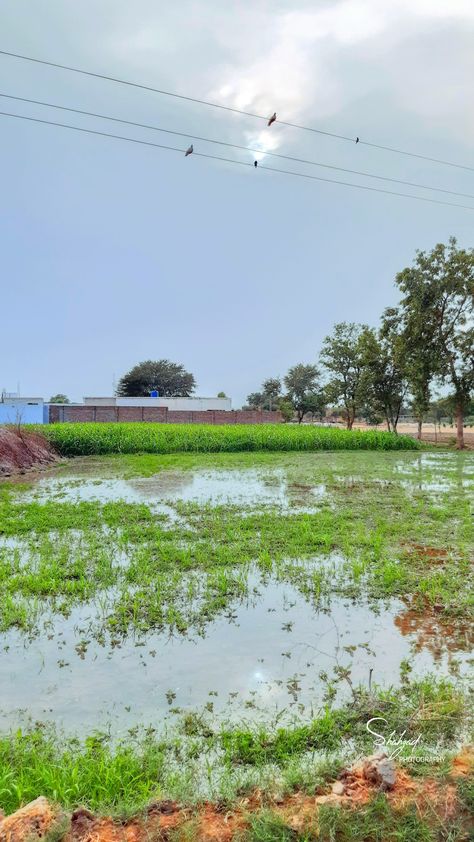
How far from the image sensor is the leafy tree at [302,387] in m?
50.4

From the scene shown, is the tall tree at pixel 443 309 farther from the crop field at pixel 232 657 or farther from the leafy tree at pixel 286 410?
the leafy tree at pixel 286 410

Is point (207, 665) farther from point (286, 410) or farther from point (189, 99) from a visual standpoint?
point (286, 410)

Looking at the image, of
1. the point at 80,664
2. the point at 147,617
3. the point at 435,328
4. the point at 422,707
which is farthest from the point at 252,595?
the point at 435,328

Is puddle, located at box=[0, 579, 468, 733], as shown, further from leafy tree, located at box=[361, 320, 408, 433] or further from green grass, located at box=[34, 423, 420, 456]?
leafy tree, located at box=[361, 320, 408, 433]

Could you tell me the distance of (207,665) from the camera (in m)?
2.96

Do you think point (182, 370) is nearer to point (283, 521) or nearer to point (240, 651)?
point (283, 521)

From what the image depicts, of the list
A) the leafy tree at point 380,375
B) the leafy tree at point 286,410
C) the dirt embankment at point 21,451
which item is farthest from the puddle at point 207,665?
the leafy tree at point 286,410

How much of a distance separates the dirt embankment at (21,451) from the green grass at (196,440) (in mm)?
1568

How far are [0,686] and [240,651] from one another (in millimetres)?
1414

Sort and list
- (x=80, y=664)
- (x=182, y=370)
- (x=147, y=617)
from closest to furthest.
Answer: (x=80, y=664)
(x=147, y=617)
(x=182, y=370)

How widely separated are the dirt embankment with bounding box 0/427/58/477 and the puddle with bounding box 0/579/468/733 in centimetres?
1124

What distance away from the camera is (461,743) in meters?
2.21

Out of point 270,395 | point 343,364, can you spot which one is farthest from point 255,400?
point 343,364

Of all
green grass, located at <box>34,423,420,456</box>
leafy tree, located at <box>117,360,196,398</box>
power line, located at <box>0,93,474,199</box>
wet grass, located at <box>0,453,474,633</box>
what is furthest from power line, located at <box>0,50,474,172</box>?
leafy tree, located at <box>117,360,196,398</box>
